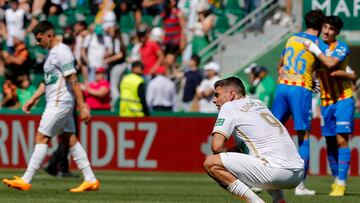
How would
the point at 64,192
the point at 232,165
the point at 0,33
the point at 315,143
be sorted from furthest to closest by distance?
the point at 0,33
the point at 315,143
the point at 64,192
the point at 232,165

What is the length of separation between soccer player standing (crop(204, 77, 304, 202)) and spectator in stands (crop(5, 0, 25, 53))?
53.1ft

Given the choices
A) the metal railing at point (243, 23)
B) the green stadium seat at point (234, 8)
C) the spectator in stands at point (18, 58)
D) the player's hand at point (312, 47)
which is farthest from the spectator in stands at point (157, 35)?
the player's hand at point (312, 47)

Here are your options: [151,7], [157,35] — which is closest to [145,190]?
[157,35]

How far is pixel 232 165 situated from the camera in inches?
431

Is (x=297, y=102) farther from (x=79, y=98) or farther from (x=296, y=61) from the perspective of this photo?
(x=79, y=98)

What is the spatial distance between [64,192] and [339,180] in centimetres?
368

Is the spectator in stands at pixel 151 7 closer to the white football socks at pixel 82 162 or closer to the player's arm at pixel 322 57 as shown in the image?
the white football socks at pixel 82 162

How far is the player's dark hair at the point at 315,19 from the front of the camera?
15.2 m

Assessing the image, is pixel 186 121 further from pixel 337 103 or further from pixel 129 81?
pixel 337 103

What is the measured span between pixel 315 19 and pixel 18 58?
11.9 m

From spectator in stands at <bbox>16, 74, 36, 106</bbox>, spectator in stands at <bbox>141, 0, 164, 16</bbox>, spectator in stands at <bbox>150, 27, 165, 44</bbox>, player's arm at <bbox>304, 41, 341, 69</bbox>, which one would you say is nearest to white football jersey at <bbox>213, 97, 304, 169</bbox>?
player's arm at <bbox>304, 41, 341, 69</bbox>

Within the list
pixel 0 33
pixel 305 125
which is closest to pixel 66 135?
pixel 305 125

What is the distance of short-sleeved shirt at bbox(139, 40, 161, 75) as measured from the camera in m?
25.6

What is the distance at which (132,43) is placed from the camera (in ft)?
90.1
